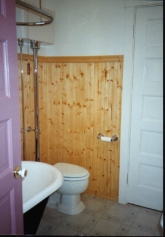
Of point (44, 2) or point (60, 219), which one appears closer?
point (60, 219)

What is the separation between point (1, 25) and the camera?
1.27 meters

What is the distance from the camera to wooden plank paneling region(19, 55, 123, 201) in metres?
2.64

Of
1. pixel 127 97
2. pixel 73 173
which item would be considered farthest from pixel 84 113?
pixel 73 173

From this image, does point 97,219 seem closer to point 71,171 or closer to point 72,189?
point 72,189

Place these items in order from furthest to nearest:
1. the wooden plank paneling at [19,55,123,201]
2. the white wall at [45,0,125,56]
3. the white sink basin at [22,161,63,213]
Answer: the wooden plank paneling at [19,55,123,201]
the white wall at [45,0,125,56]
the white sink basin at [22,161,63,213]

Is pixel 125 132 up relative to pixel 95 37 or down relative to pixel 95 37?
down

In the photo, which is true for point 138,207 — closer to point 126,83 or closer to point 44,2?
point 126,83

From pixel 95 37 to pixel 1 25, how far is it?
1454mm

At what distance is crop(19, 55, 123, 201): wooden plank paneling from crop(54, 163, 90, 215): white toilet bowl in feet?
0.96

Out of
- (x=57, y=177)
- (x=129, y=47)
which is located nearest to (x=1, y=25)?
(x=57, y=177)

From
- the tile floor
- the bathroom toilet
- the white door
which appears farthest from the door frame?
the bathroom toilet

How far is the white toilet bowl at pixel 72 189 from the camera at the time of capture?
2521 mm

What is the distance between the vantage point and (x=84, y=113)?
2801mm

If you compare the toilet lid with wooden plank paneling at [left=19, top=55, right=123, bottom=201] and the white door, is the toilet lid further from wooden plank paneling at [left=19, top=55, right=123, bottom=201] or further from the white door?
the white door
